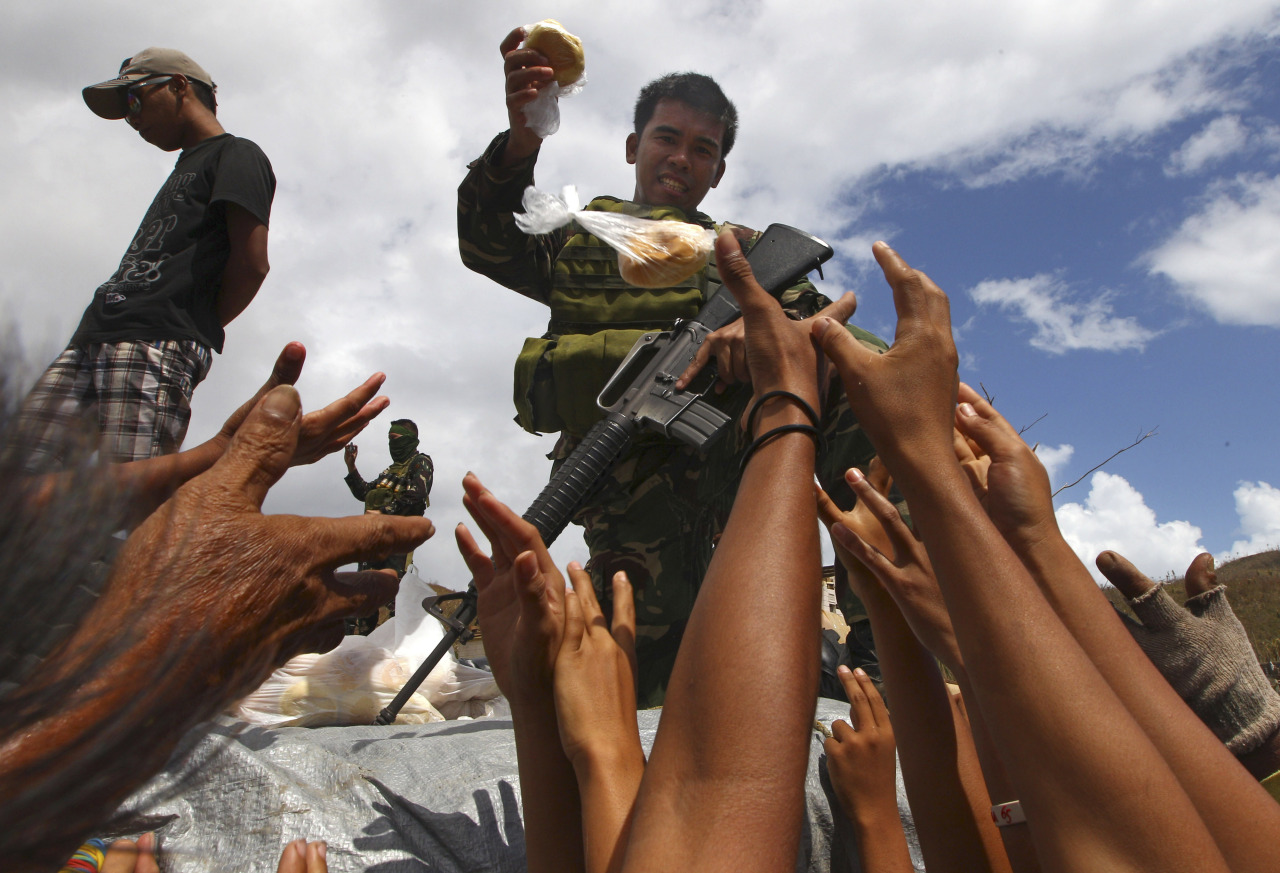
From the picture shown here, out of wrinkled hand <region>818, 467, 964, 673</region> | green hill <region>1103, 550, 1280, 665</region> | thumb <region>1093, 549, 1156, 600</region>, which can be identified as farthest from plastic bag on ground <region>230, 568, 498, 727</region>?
green hill <region>1103, 550, 1280, 665</region>

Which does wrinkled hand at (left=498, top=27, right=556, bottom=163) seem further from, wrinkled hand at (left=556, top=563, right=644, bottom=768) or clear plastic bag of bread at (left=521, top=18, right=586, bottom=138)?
wrinkled hand at (left=556, top=563, right=644, bottom=768)

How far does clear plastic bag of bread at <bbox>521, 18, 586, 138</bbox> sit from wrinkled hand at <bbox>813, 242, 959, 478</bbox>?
67.7 inches

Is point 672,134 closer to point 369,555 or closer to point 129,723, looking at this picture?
point 369,555

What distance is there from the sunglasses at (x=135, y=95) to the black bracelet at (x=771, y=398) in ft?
9.51

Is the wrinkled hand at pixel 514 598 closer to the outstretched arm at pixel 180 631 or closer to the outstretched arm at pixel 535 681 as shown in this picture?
the outstretched arm at pixel 535 681

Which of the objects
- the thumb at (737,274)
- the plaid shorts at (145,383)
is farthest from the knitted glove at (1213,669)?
the plaid shorts at (145,383)

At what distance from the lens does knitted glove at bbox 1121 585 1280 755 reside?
1389 millimetres

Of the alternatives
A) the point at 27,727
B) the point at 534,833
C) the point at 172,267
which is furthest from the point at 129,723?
the point at 172,267

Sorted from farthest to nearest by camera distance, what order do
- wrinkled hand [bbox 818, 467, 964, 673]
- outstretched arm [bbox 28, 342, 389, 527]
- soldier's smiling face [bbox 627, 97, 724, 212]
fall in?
soldier's smiling face [bbox 627, 97, 724, 212], wrinkled hand [bbox 818, 467, 964, 673], outstretched arm [bbox 28, 342, 389, 527]

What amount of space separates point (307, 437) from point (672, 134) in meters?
2.34

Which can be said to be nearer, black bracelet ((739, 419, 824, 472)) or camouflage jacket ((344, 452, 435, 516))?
black bracelet ((739, 419, 824, 472))

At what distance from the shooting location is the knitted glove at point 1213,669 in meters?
1.39

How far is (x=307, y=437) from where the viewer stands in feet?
4.28

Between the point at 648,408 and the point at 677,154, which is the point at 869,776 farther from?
the point at 677,154
